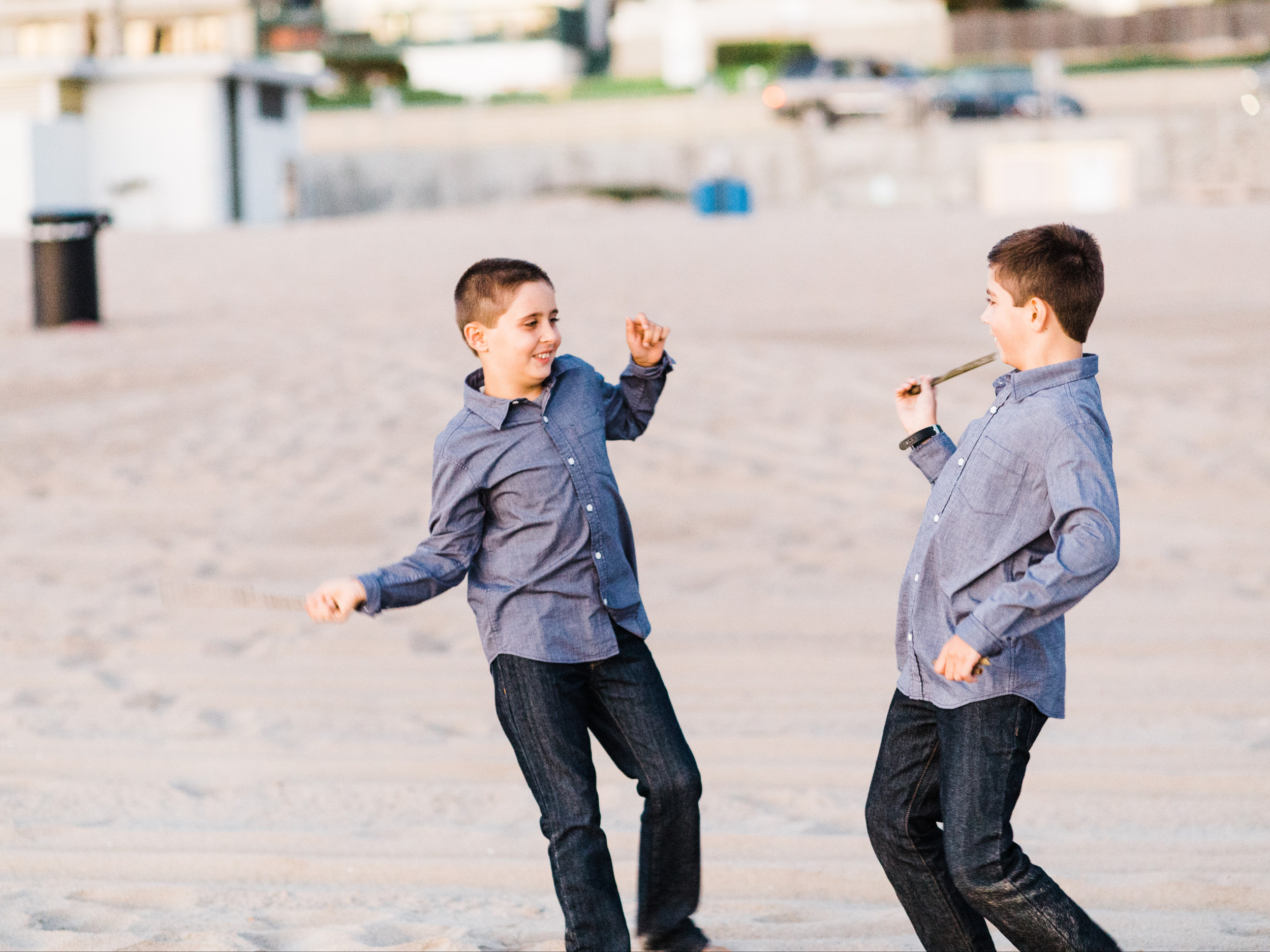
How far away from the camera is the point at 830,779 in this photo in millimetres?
3898

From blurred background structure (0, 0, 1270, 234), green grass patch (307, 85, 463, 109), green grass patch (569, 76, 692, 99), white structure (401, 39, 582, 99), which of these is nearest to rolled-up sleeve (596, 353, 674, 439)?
blurred background structure (0, 0, 1270, 234)

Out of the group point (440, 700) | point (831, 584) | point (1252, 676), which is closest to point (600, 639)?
point (440, 700)

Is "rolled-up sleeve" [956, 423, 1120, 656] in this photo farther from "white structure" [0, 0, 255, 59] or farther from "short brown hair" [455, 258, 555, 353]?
"white structure" [0, 0, 255, 59]

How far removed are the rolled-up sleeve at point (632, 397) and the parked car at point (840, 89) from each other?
84.7ft

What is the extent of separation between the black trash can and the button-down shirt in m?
10.2

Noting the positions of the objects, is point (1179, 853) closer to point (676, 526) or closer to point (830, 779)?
point (830, 779)

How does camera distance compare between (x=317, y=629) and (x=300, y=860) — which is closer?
(x=300, y=860)

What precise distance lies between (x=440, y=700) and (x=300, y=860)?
1200 mm

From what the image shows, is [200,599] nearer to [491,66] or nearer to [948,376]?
[948,376]

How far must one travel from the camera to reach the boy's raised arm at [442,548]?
271 centimetres

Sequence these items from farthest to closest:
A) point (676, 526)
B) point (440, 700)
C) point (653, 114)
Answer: point (653, 114) → point (676, 526) → point (440, 700)

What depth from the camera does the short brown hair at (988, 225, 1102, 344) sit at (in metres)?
2.38

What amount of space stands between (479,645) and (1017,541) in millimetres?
3145

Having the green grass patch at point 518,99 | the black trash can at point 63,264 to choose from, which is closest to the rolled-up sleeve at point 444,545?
the black trash can at point 63,264
